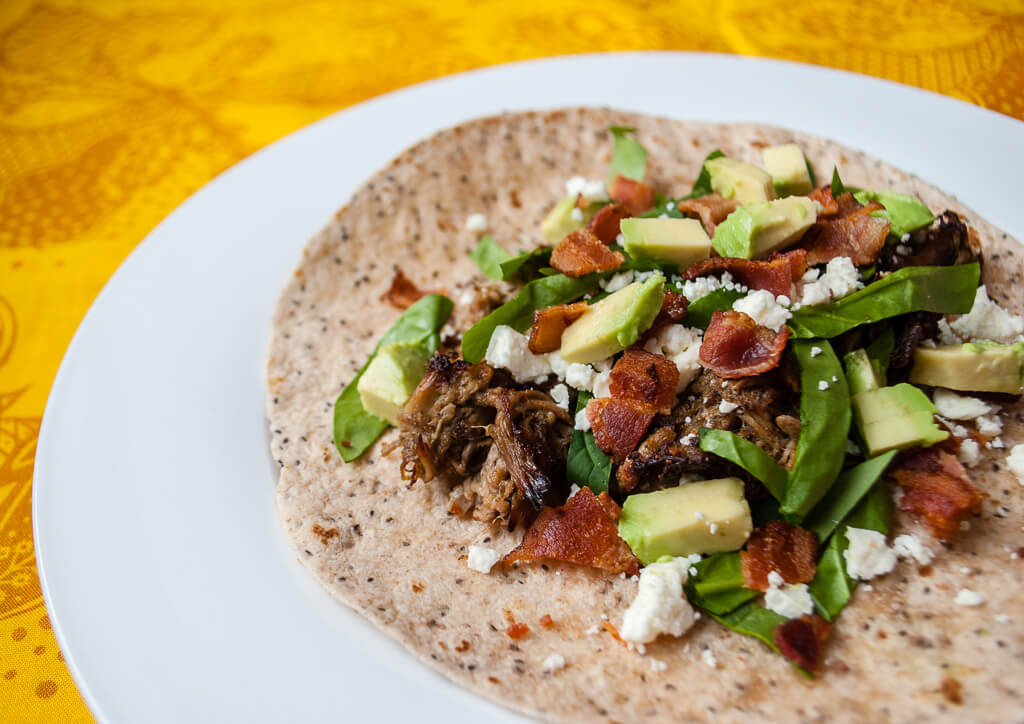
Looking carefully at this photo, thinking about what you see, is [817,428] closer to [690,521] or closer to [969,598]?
[690,521]

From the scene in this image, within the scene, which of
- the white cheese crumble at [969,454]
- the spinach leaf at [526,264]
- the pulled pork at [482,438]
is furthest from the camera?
the spinach leaf at [526,264]

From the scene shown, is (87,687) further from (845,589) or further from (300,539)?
(845,589)

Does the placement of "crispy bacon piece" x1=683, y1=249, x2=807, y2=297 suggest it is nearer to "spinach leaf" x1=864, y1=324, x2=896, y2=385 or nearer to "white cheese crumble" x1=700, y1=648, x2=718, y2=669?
→ "spinach leaf" x1=864, y1=324, x2=896, y2=385

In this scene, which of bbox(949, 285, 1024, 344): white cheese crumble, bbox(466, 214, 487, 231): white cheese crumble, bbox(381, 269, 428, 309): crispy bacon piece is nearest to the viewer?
bbox(949, 285, 1024, 344): white cheese crumble

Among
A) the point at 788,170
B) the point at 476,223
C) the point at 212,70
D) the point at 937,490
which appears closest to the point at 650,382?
the point at 937,490

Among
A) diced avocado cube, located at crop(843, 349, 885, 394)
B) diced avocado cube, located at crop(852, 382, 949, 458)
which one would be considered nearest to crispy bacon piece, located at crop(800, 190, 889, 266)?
diced avocado cube, located at crop(843, 349, 885, 394)

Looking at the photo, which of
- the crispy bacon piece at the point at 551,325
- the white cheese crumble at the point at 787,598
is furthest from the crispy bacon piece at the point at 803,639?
the crispy bacon piece at the point at 551,325

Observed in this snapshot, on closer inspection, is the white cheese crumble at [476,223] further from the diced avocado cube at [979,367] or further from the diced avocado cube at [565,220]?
the diced avocado cube at [979,367]
